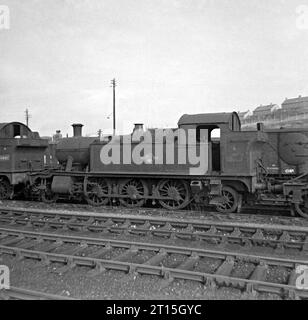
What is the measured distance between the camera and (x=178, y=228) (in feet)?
25.8

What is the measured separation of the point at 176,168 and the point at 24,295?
6.49 m

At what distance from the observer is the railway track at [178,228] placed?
6.64m

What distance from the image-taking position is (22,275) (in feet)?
17.4

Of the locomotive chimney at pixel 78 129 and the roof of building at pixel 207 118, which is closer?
the roof of building at pixel 207 118

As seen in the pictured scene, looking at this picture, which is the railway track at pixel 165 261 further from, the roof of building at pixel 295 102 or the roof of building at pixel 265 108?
the roof of building at pixel 265 108

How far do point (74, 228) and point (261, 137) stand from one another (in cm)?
638

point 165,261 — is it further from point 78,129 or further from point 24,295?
point 78,129

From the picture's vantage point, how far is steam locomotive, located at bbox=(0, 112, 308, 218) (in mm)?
9586
